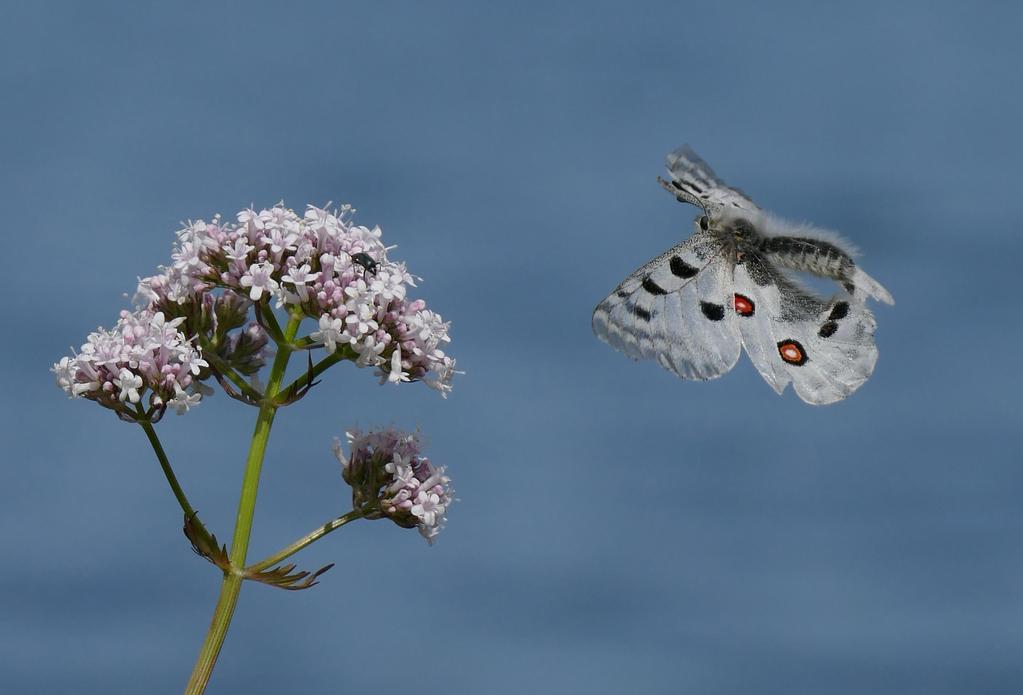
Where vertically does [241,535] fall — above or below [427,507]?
below

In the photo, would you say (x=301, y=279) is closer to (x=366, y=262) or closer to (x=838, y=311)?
(x=366, y=262)

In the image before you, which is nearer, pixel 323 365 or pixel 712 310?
pixel 323 365

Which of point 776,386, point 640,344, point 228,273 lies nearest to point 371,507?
point 228,273

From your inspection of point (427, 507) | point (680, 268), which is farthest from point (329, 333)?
point (680, 268)

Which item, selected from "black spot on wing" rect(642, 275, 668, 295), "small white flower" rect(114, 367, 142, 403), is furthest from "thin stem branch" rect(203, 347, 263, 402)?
"black spot on wing" rect(642, 275, 668, 295)

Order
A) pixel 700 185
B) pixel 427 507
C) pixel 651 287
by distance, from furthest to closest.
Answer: pixel 700 185
pixel 651 287
pixel 427 507

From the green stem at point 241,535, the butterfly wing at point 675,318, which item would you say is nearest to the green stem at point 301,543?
the green stem at point 241,535
